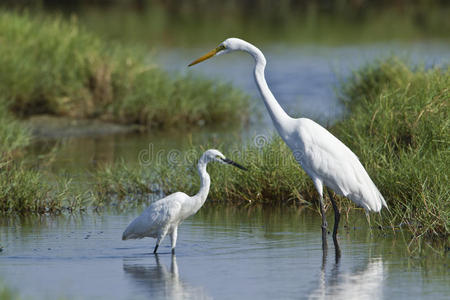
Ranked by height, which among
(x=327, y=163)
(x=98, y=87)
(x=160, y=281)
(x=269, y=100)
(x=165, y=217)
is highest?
(x=98, y=87)

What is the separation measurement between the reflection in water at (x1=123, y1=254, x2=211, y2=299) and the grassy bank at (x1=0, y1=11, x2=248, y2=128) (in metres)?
8.42

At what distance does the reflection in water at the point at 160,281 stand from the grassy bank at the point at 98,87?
8.42 meters

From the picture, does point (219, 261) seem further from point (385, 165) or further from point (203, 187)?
point (385, 165)

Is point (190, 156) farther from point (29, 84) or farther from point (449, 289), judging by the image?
point (29, 84)

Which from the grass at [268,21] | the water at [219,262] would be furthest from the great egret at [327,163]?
the grass at [268,21]

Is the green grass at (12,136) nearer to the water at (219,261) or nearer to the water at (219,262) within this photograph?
the water at (219,261)

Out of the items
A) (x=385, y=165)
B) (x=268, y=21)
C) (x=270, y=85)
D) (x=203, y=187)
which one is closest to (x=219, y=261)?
(x=203, y=187)

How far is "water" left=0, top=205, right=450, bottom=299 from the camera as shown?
6.43 meters

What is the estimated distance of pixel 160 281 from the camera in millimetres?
6840

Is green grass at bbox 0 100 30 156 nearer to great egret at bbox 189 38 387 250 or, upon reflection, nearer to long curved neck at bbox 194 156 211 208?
long curved neck at bbox 194 156 211 208

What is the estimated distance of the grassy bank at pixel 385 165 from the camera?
8.27m

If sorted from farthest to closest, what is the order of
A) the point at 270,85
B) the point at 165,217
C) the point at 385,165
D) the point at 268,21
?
the point at 268,21, the point at 270,85, the point at 385,165, the point at 165,217

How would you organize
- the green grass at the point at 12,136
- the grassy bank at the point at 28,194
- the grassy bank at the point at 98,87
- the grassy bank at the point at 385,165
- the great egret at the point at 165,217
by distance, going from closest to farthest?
1. the great egret at the point at 165,217
2. the grassy bank at the point at 385,165
3. the grassy bank at the point at 28,194
4. the green grass at the point at 12,136
5. the grassy bank at the point at 98,87

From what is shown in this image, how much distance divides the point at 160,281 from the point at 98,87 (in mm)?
9461
